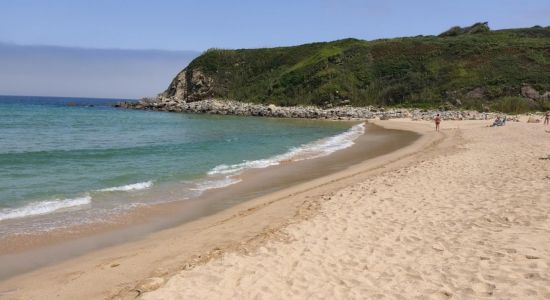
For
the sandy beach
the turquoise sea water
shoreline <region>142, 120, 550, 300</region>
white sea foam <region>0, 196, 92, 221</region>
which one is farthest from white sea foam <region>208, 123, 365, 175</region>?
shoreline <region>142, 120, 550, 300</region>

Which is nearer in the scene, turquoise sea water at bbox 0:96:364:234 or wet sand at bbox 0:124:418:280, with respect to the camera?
wet sand at bbox 0:124:418:280

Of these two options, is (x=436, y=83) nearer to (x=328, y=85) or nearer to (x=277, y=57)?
(x=328, y=85)

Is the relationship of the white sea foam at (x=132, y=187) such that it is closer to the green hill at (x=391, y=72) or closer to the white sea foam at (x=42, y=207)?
the white sea foam at (x=42, y=207)

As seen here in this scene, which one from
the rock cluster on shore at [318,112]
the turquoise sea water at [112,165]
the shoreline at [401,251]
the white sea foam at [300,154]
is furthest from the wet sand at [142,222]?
the rock cluster on shore at [318,112]

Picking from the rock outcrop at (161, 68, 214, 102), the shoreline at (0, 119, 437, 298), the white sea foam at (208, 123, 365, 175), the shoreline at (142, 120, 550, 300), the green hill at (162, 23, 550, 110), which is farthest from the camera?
the rock outcrop at (161, 68, 214, 102)

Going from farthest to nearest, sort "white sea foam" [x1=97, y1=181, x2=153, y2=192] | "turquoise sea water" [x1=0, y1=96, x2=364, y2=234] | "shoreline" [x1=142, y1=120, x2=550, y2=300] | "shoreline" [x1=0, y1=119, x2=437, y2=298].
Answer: "white sea foam" [x1=97, y1=181, x2=153, y2=192] → "turquoise sea water" [x1=0, y1=96, x2=364, y2=234] → "shoreline" [x1=0, y1=119, x2=437, y2=298] → "shoreline" [x1=142, y1=120, x2=550, y2=300]

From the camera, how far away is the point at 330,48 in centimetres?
7869

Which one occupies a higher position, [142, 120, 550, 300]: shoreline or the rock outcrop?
the rock outcrop

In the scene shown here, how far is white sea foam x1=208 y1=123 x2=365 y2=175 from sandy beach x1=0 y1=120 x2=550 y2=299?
5.74 meters

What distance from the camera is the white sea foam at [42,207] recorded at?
397 inches

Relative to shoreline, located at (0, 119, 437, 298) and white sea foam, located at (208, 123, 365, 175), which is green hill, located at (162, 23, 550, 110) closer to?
white sea foam, located at (208, 123, 365, 175)

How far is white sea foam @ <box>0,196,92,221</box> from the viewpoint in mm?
10076

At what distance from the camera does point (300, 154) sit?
21.6m

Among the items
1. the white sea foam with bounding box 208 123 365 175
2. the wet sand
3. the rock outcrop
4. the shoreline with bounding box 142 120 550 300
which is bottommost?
the wet sand
